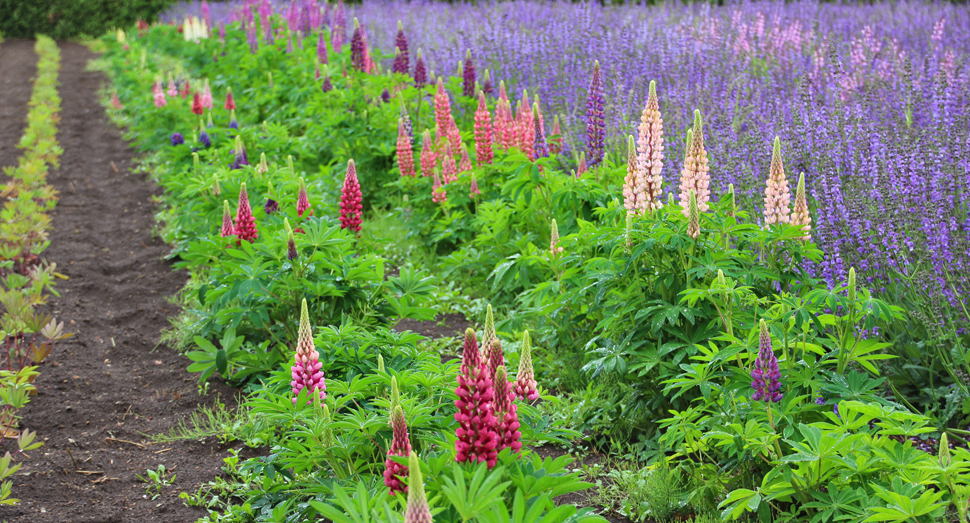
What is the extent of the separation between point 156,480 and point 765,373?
7.56ft

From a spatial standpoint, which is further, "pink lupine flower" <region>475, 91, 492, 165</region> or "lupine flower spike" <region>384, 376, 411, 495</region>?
"pink lupine flower" <region>475, 91, 492, 165</region>

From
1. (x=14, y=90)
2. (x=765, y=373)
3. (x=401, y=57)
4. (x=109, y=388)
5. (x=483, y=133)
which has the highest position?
(x=401, y=57)

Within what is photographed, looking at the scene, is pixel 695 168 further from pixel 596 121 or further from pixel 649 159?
pixel 596 121

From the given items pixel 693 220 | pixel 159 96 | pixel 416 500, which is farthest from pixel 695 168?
pixel 159 96

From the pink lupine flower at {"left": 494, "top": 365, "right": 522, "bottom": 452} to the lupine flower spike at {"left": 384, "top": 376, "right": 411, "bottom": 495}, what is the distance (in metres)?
0.23

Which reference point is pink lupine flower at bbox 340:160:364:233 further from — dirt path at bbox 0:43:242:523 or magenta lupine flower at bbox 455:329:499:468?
magenta lupine flower at bbox 455:329:499:468

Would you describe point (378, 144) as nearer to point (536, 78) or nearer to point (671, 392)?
point (536, 78)

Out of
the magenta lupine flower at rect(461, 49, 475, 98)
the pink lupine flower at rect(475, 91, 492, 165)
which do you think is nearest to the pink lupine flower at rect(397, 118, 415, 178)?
the pink lupine flower at rect(475, 91, 492, 165)

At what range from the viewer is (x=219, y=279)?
3375 mm

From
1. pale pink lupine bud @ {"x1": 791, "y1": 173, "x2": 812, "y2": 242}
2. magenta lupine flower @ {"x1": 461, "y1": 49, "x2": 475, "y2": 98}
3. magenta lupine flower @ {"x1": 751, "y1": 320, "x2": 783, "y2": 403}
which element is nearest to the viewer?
magenta lupine flower @ {"x1": 751, "y1": 320, "x2": 783, "y2": 403}

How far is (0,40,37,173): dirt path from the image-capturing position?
853 cm

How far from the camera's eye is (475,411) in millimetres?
1828

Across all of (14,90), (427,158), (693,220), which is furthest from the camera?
(14,90)

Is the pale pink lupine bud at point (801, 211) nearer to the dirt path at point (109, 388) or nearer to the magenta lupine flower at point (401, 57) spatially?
the dirt path at point (109, 388)
